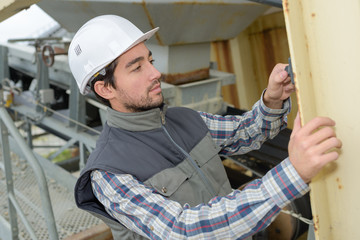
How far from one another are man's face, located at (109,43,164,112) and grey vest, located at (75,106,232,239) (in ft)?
0.17

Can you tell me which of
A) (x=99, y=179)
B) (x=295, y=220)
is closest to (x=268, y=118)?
(x=99, y=179)

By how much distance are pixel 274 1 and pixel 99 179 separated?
0.91 meters

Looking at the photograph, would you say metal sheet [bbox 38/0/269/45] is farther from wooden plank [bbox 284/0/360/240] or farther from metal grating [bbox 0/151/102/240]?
wooden plank [bbox 284/0/360/240]

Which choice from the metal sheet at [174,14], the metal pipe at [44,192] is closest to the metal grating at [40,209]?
the metal pipe at [44,192]

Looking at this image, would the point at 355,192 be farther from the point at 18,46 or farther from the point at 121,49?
the point at 18,46

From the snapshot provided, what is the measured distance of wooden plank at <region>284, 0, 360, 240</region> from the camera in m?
0.84

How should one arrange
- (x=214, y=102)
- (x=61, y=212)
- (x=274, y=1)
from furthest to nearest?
(x=214, y=102) < (x=61, y=212) < (x=274, y=1)

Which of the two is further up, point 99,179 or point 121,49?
point 121,49

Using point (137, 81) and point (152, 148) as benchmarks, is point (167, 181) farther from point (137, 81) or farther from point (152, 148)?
point (137, 81)

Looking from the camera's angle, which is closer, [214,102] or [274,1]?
[274,1]

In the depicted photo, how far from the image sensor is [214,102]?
330 cm

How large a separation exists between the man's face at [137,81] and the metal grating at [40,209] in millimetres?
1539

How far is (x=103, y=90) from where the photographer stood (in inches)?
58.0

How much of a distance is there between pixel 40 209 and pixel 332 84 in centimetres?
236
